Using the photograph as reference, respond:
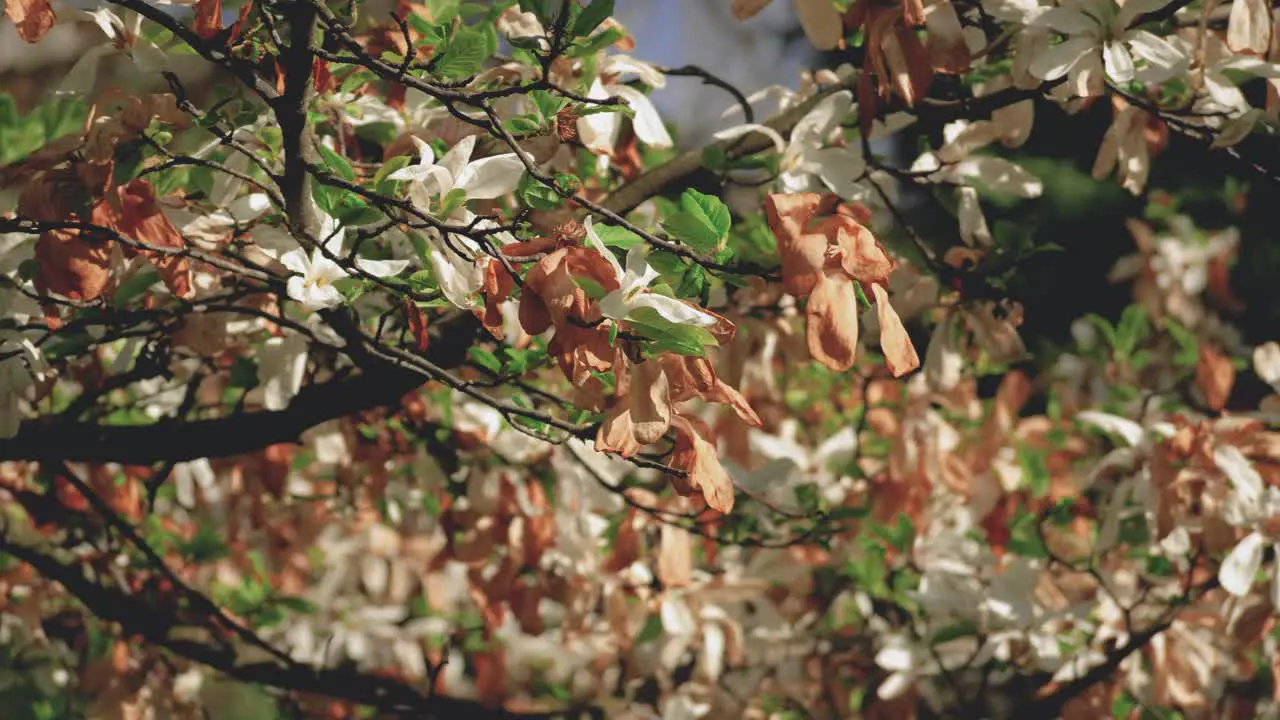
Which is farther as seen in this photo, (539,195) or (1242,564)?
(1242,564)

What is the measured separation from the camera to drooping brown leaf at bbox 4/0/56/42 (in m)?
0.98

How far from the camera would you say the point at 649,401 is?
874 millimetres

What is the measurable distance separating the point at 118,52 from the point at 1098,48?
107 centimetres

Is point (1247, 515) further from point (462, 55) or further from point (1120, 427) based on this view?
point (462, 55)

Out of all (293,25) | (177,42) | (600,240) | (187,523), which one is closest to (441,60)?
(293,25)

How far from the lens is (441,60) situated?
1.02 meters

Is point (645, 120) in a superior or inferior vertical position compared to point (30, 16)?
inferior

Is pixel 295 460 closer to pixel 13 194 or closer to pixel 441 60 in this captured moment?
pixel 13 194

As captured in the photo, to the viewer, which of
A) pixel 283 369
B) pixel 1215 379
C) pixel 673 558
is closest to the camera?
pixel 283 369

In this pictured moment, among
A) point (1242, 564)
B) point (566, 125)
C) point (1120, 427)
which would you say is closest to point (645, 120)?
point (566, 125)

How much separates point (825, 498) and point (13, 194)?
1.50 metres

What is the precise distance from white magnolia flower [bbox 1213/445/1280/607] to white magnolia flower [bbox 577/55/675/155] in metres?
0.89

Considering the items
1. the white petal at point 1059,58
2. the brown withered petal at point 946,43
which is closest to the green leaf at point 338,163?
the brown withered petal at point 946,43

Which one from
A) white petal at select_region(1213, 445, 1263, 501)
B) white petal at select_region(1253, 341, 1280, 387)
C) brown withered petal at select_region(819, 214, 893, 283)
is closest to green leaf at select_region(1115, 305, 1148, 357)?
white petal at select_region(1253, 341, 1280, 387)
